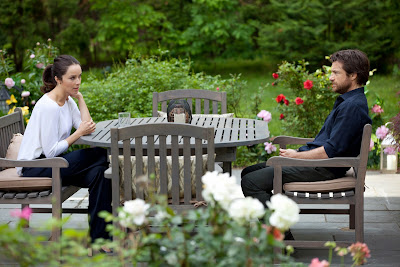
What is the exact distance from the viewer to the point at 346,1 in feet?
44.1

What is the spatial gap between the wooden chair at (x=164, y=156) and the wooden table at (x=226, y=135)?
1.15ft

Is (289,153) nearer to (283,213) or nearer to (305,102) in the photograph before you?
(283,213)

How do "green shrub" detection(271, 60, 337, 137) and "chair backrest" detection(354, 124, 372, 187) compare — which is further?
"green shrub" detection(271, 60, 337, 137)

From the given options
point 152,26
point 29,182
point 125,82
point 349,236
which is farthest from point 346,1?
point 29,182

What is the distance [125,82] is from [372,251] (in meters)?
4.10

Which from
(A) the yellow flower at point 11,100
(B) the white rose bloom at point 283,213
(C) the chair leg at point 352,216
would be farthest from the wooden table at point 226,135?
(A) the yellow flower at point 11,100

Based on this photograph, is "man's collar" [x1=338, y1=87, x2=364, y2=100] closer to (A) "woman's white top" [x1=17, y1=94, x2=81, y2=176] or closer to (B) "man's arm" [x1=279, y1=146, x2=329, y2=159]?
(B) "man's arm" [x1=279, y1=146, x2=329, y2=159]

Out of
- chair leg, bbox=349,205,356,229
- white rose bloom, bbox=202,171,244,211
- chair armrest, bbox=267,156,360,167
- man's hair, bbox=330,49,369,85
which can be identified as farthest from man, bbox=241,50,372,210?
white rose bloom, bbox=202,171,244,211

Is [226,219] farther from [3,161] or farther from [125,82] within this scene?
[125,82]

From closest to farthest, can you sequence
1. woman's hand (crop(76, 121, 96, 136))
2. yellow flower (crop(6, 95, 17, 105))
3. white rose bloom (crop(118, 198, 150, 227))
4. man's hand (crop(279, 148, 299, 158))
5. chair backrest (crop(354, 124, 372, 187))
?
white rose bloom (crop(118, 198, 150, 227)) → chair backrest (crop(354, 124, 372, 187)) → man's hand (crop(279, 148, 299, 158)) → woman's hand (crop(76, 121, 96, 136)) → yellow flower (crop(6, 95, 17, 105))

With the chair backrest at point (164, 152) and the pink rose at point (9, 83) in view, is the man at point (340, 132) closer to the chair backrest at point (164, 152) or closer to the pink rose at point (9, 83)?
the chair backrest at point (164, 152)

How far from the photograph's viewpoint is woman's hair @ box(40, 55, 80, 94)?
13.3 ft

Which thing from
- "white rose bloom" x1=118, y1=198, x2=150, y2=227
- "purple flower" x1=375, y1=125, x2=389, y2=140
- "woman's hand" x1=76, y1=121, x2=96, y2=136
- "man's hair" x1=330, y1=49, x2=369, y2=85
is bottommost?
"purple flower" x1=375, y1=125, x2=389, y2=140

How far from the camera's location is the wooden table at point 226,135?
3737 millimetres
